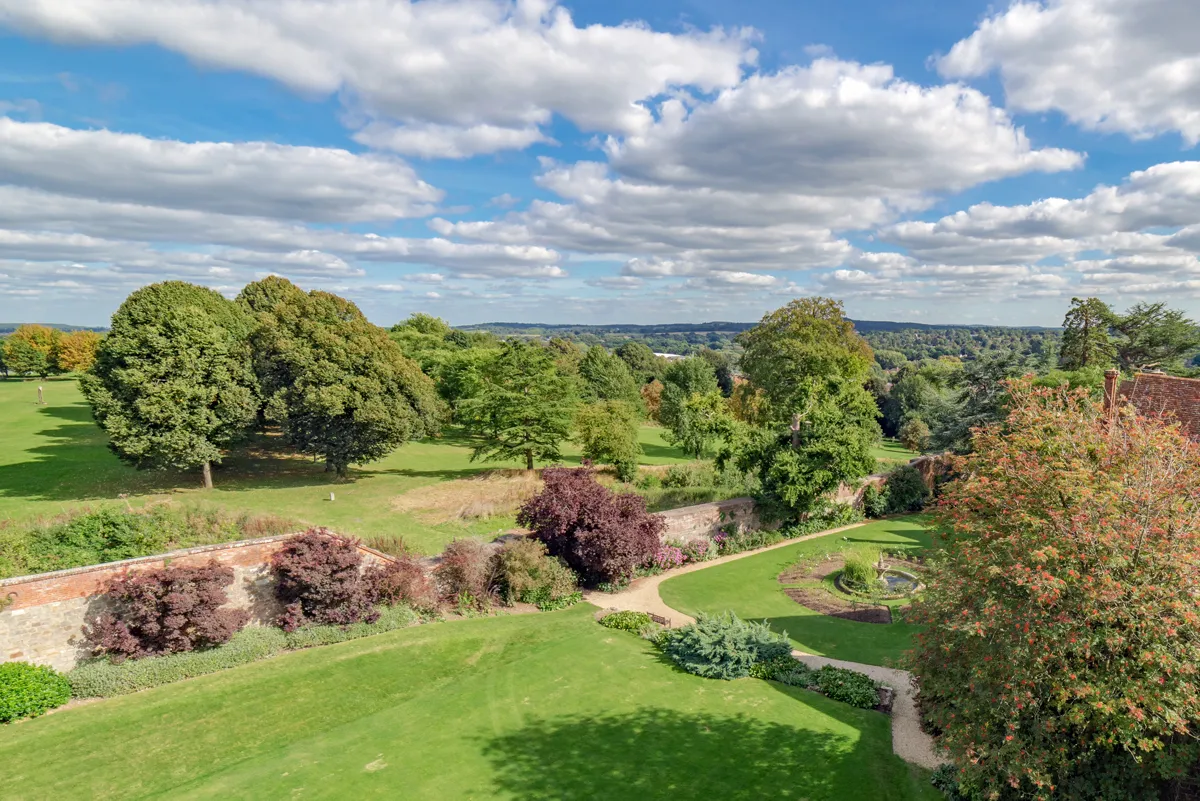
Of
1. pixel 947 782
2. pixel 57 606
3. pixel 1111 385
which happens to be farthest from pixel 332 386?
pixel 1111 385

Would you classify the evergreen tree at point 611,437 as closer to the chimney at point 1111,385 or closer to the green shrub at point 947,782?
the chimney at point 1111,385

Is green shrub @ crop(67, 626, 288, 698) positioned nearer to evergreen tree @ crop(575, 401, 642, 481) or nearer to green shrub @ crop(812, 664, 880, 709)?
green shrub @ crop(812, 664, 880, 709)

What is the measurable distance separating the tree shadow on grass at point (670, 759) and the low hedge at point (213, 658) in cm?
653

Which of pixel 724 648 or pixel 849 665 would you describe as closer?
pixel 724 648

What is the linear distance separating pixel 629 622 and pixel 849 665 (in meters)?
5.67

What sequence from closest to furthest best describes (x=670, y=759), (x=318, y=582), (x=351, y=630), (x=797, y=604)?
(x=670, y=759) → (x=318, y=582) → (x=351, y=630) → (x=797, y=604)

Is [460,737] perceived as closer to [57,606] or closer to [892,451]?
[57,606]

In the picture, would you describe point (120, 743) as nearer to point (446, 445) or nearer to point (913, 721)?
point (913, 721)

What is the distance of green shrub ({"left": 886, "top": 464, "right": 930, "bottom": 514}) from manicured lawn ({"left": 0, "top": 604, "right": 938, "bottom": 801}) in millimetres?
19787

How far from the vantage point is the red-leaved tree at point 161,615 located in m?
13.6

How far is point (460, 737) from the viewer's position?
11.3 metres

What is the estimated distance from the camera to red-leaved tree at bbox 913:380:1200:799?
6465mm

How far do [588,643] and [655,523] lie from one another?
254 inches

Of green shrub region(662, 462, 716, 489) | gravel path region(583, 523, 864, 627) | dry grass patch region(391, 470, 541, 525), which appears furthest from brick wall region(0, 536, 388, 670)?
green shrub region(662, 462, 716, 489)
